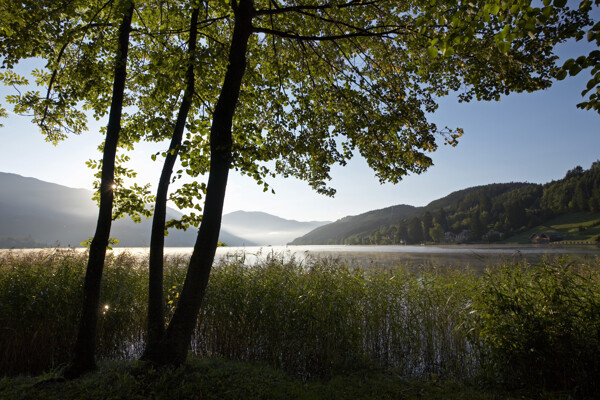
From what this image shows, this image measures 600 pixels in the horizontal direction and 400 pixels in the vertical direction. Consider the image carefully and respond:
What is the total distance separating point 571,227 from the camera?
108 meters

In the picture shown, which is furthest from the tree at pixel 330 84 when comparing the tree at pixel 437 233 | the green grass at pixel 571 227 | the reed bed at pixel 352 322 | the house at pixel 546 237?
the green grass at pixel 571 227

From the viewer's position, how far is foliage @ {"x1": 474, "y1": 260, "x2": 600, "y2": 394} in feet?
17.6

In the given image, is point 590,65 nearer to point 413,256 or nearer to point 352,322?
point 352,322

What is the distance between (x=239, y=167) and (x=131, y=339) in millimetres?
6335

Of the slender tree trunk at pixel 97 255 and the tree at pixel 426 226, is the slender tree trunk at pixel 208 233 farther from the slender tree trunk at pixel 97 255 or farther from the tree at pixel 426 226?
the tree at pixel 426 226

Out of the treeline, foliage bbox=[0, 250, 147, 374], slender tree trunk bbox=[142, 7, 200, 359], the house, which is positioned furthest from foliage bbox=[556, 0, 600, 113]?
the treeline

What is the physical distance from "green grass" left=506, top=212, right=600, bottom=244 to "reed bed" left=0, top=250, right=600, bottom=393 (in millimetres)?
118718

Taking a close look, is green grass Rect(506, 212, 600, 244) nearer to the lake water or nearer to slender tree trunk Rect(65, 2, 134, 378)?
the lake water

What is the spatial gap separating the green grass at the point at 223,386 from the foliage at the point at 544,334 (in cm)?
42

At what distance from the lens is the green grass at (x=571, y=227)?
97750 millimetres

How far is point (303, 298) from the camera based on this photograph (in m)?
7.92

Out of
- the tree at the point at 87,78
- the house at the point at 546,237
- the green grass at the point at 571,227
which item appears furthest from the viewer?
the green grass at the point at 571,227

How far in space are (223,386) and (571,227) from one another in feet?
476

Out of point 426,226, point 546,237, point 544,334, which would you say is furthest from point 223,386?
point 426,226
